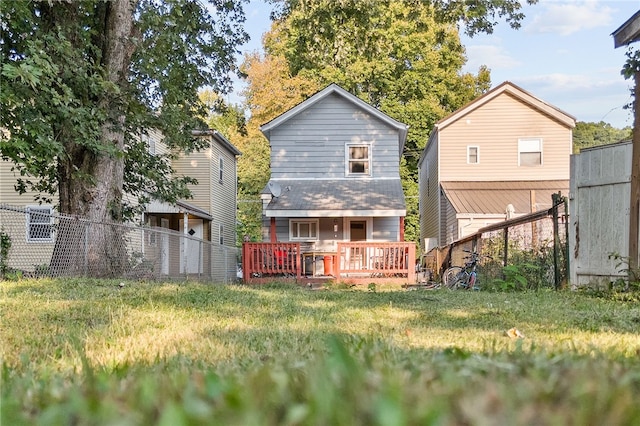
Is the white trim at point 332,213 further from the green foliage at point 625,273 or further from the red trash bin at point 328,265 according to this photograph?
the green foliage at point 625,273

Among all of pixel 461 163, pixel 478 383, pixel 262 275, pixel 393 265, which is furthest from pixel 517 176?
pixel 478 383

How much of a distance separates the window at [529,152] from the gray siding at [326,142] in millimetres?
5174

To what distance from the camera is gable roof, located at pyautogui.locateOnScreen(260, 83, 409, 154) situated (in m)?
18.6

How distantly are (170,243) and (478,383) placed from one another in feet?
45.4

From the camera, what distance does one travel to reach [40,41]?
8406mm

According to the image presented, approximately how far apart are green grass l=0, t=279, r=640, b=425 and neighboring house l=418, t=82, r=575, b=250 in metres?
16.3

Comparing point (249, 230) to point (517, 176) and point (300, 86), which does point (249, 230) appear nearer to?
point (300, 86)

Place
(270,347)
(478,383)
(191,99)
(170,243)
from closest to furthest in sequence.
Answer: (478,383) → (270,347) → (191,99) → (170,243)

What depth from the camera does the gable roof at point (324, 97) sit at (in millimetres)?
18594

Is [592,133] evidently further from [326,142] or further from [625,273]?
[625,273]

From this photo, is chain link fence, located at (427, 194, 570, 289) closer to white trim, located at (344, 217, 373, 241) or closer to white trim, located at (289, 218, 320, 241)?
white trim, located at (344, 217, 373, 241)

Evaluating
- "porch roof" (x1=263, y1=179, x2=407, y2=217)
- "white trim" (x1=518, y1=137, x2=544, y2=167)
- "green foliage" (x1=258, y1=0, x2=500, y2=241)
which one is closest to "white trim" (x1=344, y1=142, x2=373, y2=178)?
"porch roof" (x1=263, y1=179, x2=407, y2=217)

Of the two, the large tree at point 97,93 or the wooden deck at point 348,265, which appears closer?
the large tree at point 97,93

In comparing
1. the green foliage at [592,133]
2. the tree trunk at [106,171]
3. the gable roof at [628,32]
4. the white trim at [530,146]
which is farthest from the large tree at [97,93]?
the green foliage at [592,133]
